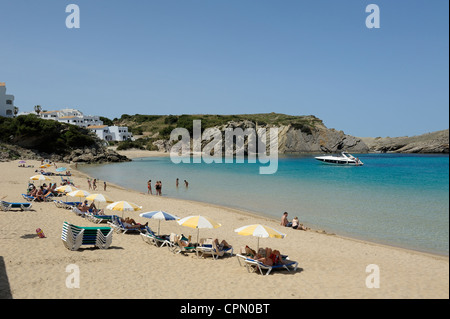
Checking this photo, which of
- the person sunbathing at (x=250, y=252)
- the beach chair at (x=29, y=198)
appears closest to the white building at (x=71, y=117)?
the beach chair at (x=29, y=198)

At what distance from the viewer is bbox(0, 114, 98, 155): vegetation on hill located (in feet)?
210

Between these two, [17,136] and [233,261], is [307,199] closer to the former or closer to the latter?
[233,261]

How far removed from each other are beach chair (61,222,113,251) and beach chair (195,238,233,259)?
3366 mm

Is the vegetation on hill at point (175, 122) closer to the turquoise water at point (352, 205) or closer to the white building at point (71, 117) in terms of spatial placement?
the white building at point (71, 117)

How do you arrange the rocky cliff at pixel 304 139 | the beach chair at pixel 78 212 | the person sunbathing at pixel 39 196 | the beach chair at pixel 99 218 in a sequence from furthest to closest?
the rocky cliff at pixel 304 139, the person sunbathing at pixel 39 196, the beach chair at pixel 78 212, the beach chair at pixel 99 218

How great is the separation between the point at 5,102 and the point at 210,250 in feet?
275

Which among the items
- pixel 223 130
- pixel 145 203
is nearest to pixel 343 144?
pixel 223 130

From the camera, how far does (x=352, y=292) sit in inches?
320

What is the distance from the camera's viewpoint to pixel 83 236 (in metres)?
11.8

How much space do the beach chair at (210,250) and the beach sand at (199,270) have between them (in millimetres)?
298

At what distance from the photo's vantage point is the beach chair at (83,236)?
1147 cm
